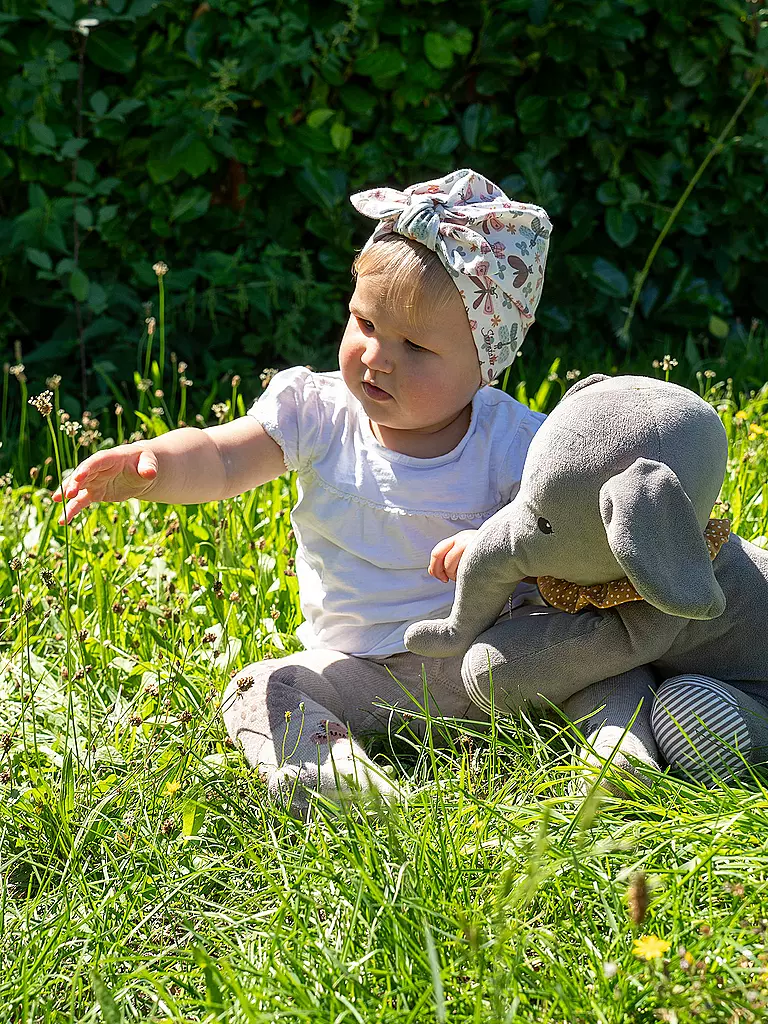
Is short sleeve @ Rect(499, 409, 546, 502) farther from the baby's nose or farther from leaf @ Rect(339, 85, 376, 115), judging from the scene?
leaf @ Rect(339, 85, 376, 115)

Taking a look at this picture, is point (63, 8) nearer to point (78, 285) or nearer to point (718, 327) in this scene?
point (78, 285)

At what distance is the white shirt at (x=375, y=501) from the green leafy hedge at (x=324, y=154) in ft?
5.60

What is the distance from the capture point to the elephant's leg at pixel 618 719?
182 centimetres

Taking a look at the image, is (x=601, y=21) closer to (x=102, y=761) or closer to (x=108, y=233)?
(x=108, y=233)

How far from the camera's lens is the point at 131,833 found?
1749 millimetres

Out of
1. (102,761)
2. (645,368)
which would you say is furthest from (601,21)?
(102,761)

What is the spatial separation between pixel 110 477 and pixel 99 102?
2217 mm

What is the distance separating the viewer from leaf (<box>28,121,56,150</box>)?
12.2 ft

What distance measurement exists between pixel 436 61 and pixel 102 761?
3.11m

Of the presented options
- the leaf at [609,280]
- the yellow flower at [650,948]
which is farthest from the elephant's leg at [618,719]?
the leaf at [609,280]

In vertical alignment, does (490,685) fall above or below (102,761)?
above

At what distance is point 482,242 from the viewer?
2.14 meters

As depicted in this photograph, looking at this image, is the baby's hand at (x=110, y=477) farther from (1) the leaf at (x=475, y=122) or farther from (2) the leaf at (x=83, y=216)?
(1) the leaf at (x=475, y=122)

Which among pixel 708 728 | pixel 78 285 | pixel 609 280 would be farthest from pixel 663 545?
pixel 609 280
